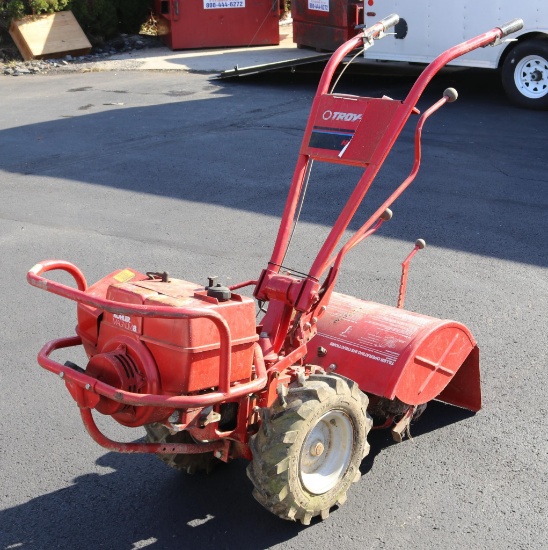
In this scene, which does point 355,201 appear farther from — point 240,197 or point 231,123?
point 231,123

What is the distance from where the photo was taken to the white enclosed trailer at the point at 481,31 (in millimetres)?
12016

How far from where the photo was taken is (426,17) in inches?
504

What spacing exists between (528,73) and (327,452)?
9412 mm

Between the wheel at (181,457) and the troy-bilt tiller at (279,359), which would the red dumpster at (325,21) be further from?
the wheel at (181,457)

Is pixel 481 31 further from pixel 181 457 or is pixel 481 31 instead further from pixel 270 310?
pixel 181 457

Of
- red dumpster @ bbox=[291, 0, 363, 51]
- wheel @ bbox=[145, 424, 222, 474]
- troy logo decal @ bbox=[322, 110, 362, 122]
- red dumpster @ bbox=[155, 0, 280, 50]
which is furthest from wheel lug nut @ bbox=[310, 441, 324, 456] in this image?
red dumpster @ bbox=[155, 0, 280, 50]

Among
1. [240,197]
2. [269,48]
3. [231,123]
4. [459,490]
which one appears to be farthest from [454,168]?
[269,48]

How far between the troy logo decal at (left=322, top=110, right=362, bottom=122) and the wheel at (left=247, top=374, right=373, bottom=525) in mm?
1226

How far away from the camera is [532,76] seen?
482 inches

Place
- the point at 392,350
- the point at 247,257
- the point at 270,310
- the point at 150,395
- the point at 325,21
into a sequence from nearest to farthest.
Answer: the point at 150,395, the point at 270,310, the point at 392,350, the point at 247,257, the point at 325,21

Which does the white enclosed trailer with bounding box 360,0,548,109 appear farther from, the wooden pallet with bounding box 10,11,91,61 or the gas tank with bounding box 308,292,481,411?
the gas tank with bounding box 308,292,481,411

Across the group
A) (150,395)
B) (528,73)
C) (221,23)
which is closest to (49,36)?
(221,23)

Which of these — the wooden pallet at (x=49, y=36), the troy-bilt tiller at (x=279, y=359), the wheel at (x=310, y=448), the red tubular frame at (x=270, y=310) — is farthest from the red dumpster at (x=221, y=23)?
the wheel at (x=310, y=448)

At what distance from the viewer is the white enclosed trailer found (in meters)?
12.0
